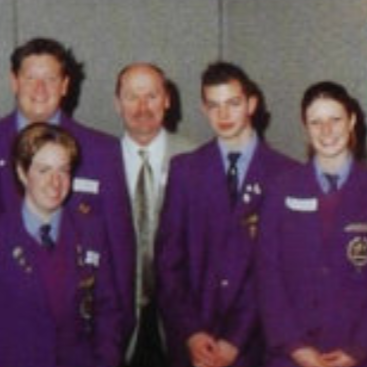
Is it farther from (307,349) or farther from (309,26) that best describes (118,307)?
(309,26)

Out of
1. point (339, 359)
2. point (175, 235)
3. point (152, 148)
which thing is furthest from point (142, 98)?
point (339, 359)

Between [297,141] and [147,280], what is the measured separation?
95 cm

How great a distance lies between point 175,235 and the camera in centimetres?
345

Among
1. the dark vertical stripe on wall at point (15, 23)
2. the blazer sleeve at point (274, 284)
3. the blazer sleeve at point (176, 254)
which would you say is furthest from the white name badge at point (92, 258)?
the dark vertical stripe on wall at point (15, 23)

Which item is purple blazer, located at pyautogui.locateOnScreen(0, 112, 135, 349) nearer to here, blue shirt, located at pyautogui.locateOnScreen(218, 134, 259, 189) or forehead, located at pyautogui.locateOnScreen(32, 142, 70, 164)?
forehead, located at pyautogui.locateOnScreen(32, 142, 70, 164)

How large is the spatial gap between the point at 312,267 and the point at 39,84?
1.15 meters

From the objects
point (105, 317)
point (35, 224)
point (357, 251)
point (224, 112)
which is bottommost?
point (105, 317)

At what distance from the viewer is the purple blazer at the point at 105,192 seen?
11.3ft

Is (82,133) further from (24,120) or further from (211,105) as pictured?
(211,105)

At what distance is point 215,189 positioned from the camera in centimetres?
342

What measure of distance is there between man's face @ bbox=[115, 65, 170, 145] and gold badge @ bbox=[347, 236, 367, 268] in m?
0.95

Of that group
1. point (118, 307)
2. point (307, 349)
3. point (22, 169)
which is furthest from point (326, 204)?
point (22, 169)

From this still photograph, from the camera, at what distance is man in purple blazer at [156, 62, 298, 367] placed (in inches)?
133

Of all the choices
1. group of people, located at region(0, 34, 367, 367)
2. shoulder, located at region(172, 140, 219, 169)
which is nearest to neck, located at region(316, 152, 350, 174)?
group of people, located at region(0, 34, 367, 367)
